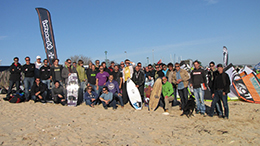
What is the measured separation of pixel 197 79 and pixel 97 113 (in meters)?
3.67

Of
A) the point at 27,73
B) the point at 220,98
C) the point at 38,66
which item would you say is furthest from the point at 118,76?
the point at 220,98

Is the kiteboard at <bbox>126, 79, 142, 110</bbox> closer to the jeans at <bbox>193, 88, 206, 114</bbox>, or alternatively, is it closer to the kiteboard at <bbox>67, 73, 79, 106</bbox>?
the jeans at <bbox>193, 88, 206, 114</bbox>

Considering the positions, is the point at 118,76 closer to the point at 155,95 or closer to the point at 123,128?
the point at 155,95

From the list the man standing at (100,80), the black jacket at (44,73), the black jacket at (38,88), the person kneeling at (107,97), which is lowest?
the person kneeling at (107,97)

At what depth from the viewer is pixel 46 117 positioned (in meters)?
5.77

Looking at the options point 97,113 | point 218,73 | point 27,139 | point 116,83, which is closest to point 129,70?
point 116,83

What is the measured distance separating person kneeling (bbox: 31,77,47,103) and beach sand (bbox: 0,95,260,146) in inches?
45.7

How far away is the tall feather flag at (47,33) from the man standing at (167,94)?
711 centimetres

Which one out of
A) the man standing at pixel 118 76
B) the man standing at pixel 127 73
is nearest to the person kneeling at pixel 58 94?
the man standing at pixel 118 76

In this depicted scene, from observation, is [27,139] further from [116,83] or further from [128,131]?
[116,83]

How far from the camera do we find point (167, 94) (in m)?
6.84

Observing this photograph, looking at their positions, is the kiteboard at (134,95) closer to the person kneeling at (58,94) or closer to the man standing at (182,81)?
the man standing at (182,81)

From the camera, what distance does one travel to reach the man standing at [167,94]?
265 inches

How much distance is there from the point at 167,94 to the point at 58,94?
15.1ft
